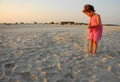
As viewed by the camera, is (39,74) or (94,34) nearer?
(39,74)

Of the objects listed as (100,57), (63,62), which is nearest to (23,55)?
(63,62)

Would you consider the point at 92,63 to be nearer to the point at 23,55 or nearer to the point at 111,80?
the point at 111,80

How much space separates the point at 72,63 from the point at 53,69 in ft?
2.36

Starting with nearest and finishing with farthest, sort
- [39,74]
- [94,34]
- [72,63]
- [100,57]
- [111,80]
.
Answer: [111,80], [39,74], [72,63], [100,57], [94,34]

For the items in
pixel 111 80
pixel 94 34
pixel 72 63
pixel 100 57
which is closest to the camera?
pixel 111 80

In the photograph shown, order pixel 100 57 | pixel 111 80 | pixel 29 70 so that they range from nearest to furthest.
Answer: pixel 111 80 < pixel 29 70 < pixel 100 57

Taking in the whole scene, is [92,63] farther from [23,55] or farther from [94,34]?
[23,55]

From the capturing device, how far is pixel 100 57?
5.87 m

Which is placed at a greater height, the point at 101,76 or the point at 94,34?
the point at 94,34

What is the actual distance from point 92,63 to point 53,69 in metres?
1.17

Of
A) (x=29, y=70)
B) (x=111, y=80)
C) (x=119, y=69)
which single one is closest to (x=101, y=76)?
(x=111, y=80)

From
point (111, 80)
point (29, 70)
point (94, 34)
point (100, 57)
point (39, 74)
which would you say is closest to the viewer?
point (111, 80)

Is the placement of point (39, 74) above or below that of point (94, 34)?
below

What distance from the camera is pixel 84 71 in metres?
4.46
